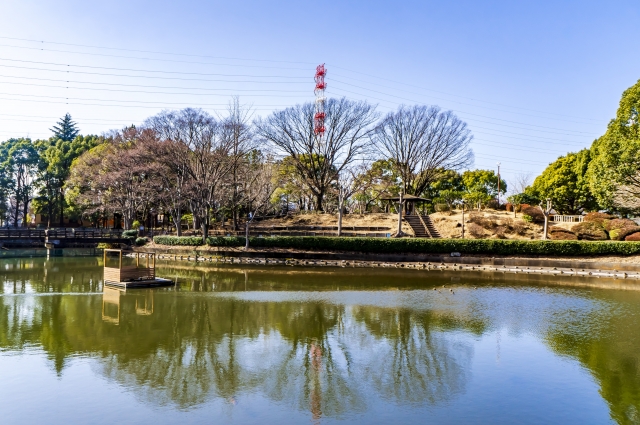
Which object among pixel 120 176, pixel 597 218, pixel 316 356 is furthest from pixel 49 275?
pixel 597 218

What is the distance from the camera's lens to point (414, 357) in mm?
12820

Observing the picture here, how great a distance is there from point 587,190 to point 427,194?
19129mm

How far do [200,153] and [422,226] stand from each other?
20.3 m

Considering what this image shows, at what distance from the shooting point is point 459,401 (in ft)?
32.6

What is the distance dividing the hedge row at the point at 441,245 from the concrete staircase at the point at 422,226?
626 cm

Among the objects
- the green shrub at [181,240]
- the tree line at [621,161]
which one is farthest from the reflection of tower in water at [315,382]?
the green shrub at [181,240]

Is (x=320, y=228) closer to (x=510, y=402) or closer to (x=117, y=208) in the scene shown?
(x=117, y=208)

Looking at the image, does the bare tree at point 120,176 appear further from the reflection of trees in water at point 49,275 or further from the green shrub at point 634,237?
the green shrub at point 634,237

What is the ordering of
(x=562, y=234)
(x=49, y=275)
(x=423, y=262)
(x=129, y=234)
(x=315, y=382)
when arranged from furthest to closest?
(x=129, y=234) → (x=562, y=234) → (x=423, y=262) → (x=49, y=275) → (x=315, y=382)

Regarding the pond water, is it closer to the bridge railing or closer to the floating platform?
the floating platform

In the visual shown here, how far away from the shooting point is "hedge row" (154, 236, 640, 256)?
3291 centimetres

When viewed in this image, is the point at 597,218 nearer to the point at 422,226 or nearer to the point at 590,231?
the point at 590,231

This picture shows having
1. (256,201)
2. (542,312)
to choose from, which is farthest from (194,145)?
(542,312)

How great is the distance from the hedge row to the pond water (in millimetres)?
10666
